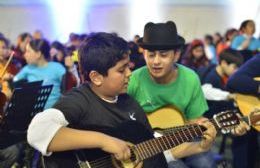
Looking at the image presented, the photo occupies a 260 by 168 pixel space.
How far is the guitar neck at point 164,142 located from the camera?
7.02 ft

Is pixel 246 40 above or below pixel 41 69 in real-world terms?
below

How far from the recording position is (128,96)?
7.82ft

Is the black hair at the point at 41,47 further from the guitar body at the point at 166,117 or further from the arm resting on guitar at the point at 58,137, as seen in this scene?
the arm resting on guitar at the point at 58,137

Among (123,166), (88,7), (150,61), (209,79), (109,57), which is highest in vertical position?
(109,57)

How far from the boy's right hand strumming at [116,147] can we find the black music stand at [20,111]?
44.9 inches

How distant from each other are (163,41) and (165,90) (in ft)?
1.00

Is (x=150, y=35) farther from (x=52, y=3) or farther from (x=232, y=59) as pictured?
(x=52, y=3)

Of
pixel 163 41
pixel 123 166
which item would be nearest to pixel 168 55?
pixel 163 41

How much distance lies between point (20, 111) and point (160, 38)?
42.7 inches

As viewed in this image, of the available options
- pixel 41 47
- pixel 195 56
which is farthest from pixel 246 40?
pixel 41 47

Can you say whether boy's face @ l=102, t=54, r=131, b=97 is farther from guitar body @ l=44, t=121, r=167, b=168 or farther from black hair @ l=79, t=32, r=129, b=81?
guitar body @ l=44, t=121, r=167, b=168

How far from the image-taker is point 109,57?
6.98 feet

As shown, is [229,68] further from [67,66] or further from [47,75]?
[67,66]

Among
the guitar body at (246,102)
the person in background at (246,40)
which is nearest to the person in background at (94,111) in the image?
the guitar body at (246,102)
